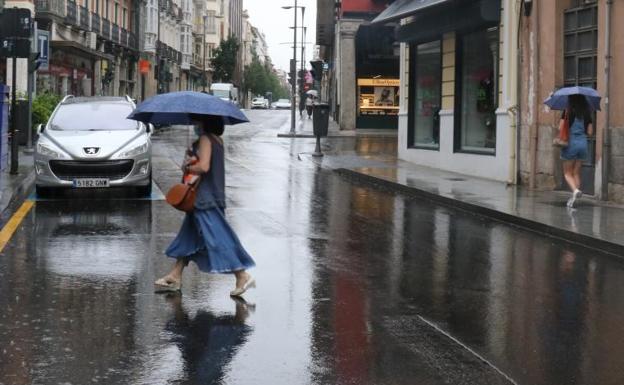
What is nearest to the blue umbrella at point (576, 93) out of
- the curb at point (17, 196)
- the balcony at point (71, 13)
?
the curb at point (17, 196)

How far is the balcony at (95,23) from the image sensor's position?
159ft

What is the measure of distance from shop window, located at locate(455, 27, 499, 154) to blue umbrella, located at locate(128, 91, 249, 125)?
1205cm

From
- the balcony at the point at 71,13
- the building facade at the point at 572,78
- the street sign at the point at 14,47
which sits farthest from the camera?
the balcony at the point at 71,13

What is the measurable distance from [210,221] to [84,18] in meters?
41.5

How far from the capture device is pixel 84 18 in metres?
46.1

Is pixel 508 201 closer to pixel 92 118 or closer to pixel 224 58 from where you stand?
pixel 92 118

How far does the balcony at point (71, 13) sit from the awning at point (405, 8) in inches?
918

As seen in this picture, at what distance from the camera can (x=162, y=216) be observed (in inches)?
481

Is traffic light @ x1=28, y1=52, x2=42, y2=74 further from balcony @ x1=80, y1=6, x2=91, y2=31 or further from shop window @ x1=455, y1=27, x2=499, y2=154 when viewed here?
balcony @ x1=80, y1=6, x2=91, y2=31

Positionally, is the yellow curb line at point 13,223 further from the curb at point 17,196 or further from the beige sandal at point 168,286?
the beige sandal at point 168,286

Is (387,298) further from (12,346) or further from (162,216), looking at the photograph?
(162,216)

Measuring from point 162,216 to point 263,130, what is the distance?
30077 millimetres

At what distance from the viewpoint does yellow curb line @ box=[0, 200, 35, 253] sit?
1005 cm

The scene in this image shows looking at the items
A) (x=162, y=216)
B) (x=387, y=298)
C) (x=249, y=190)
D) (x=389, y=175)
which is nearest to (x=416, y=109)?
(x=389, y=175)
